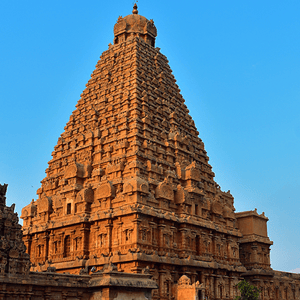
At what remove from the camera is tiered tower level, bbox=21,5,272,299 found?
38906mm

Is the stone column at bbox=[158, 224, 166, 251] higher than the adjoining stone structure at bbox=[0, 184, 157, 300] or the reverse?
higher

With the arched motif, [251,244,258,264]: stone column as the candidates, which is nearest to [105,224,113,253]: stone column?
the arched motif

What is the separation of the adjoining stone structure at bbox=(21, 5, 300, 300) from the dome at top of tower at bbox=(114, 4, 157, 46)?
0.48 meters

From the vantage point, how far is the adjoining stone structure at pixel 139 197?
3888 centimetres

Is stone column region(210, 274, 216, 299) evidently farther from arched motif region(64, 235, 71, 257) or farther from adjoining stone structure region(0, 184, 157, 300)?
arched motif region(64, 235, 71, 257)

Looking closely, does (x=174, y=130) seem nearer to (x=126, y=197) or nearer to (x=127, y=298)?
(x=126, y=197)

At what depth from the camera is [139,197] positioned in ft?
127

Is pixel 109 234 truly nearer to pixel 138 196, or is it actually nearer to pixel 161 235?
pixel 138 196

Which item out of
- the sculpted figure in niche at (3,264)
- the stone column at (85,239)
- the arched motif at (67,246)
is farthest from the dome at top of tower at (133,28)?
the sculpted figure in niche at (3,264)

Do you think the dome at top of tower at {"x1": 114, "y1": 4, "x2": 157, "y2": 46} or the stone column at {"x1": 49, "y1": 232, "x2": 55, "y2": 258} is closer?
the stone column at {"x1": 49, "y1": 232, "x2": 55, "y2": 258}

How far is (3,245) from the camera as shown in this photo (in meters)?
26.5

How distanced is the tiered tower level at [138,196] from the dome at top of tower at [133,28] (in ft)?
1.87

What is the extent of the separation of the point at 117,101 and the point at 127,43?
1019 cm

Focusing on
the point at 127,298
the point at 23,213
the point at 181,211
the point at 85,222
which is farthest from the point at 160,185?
the point at 23,213
